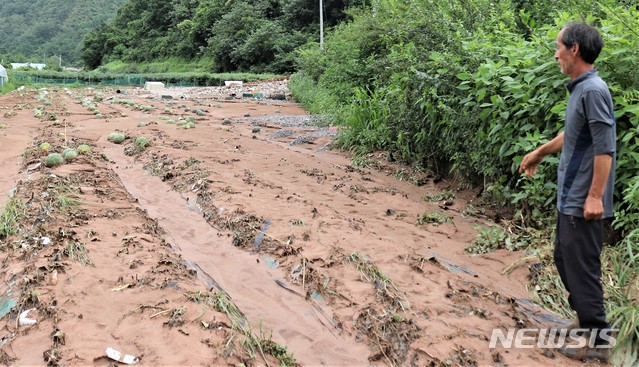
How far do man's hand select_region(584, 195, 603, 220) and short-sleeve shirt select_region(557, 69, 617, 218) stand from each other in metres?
0.05

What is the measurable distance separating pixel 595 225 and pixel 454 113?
3.66 meters

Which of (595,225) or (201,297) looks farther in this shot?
(201,297)

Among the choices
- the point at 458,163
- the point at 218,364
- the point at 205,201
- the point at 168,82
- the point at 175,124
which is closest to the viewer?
the point at 218,364

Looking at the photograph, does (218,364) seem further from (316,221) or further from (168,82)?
(168,82)

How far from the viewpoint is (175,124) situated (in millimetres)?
12383

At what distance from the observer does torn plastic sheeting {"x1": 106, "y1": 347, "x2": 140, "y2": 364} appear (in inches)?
97.7

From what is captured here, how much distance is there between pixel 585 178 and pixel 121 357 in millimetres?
2441

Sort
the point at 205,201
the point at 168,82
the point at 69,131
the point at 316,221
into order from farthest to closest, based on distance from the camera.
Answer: the point at 168,82, the point at 69,131, the point at 205,201, the point at 316,221

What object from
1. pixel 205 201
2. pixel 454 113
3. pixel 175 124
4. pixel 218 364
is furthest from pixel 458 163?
pixel 175 124

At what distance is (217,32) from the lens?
44969mm

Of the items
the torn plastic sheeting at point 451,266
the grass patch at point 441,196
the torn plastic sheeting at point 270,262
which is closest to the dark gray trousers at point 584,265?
the torn plastic sheeting at point 451,266

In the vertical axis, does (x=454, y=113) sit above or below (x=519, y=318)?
above

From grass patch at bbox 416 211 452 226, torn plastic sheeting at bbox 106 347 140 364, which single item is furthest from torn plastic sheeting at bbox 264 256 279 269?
grass patch at bbox 416 211 452 226

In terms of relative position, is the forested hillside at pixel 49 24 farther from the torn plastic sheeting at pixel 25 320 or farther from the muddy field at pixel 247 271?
the torn plastic sheeting at pixel 25 320
